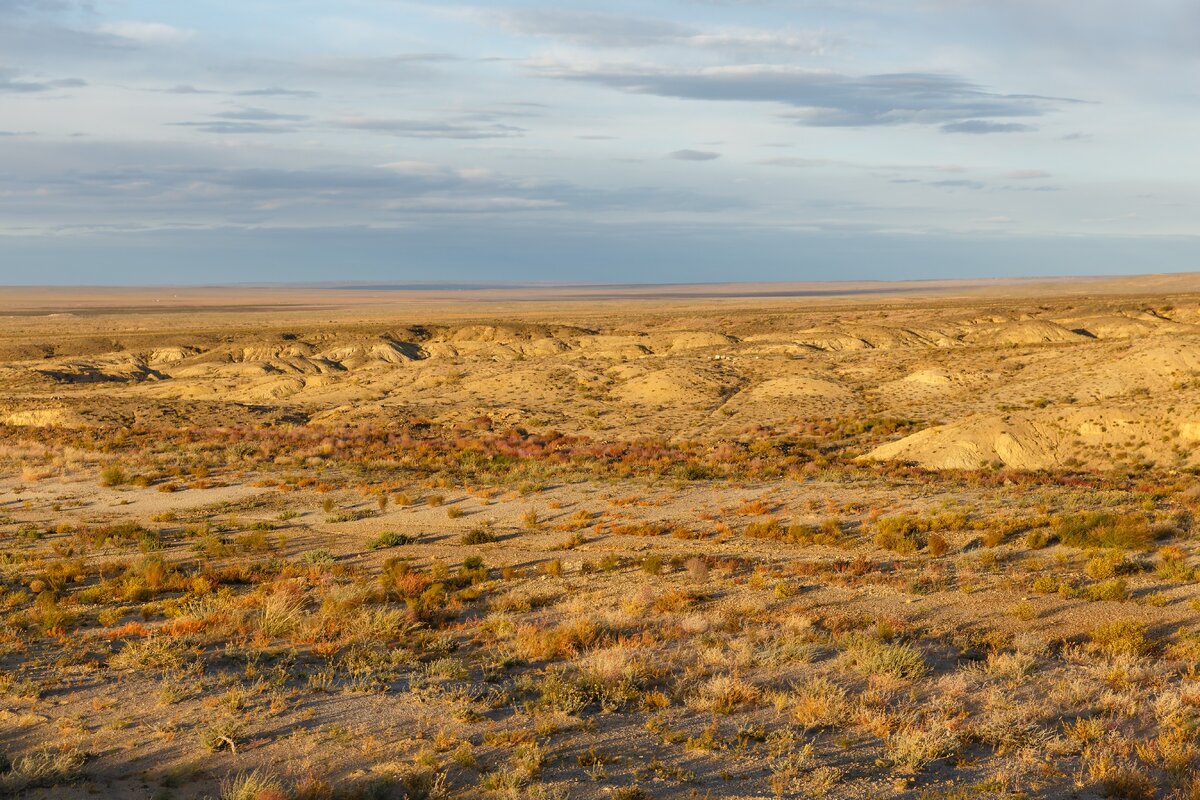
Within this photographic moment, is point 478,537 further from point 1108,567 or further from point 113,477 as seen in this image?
point 113,477

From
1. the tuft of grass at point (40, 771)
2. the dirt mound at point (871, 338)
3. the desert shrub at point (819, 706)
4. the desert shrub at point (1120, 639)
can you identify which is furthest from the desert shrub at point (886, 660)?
the dirt mound at point (871, 338)

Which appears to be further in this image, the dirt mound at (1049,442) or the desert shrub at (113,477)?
the dirt mound at (1049,442)

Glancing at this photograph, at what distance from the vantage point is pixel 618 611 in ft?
49.8

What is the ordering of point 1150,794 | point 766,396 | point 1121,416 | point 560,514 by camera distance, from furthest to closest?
point 766,396 → point 1121,416 → point 560,514 → point 1150,794

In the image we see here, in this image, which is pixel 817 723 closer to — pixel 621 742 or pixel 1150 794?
pixel 621 742

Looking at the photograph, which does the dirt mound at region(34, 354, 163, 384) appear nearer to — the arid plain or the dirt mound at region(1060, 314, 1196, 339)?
the arid plain

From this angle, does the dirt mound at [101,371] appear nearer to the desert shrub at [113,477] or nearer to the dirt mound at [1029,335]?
the desert shrub at [113,477]

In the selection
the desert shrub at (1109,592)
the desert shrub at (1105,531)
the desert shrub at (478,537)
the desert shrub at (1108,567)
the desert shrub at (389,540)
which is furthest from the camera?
the desert shrub at (478,537)

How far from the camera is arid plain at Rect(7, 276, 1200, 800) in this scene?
9.83m

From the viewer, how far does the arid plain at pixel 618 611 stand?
9.83 metres

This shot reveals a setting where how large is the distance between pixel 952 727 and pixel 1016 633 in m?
4.20

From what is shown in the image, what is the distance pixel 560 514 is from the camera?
2509cm

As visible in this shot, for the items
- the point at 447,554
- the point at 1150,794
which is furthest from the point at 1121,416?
the point at 1150,794

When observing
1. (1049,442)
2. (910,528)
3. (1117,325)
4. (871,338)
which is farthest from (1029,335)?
(910,528)
